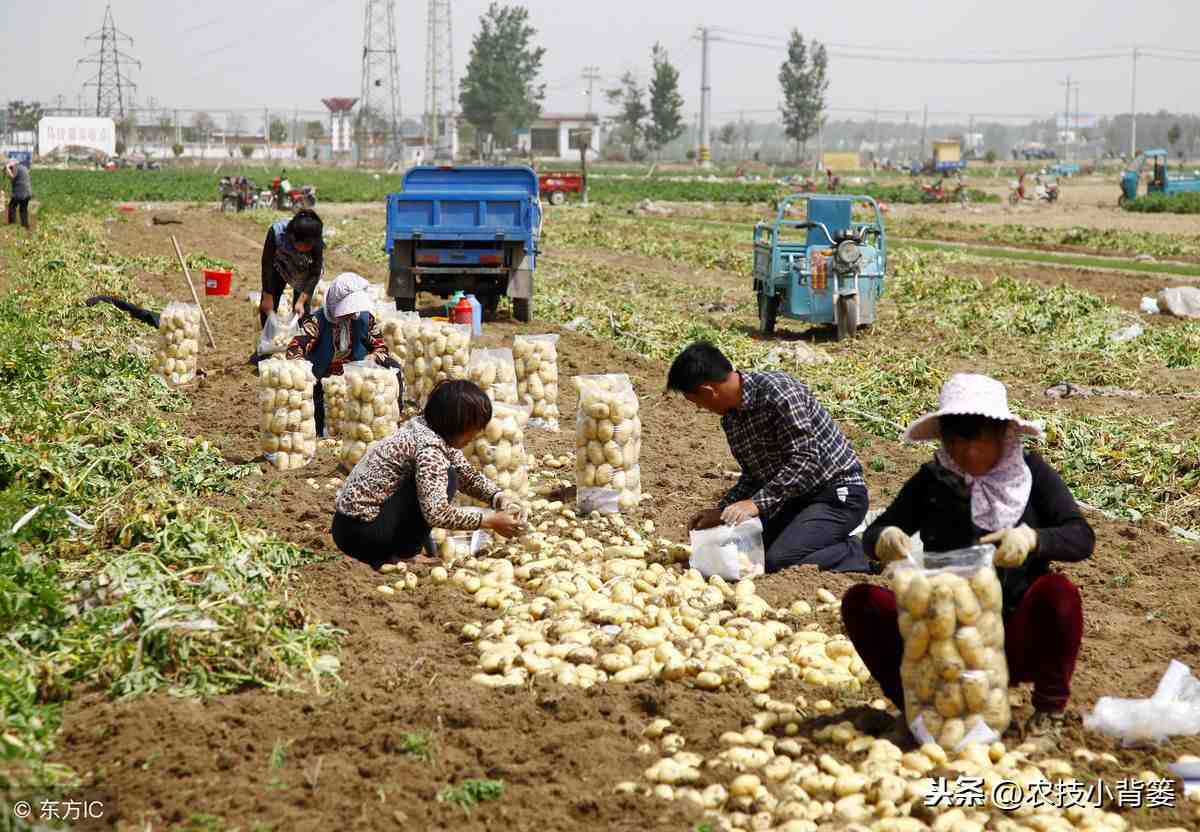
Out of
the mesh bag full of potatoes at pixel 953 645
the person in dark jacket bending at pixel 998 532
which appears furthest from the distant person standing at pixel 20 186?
the mesh bag full of potatoes at pixel 953 645

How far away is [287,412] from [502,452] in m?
1.79

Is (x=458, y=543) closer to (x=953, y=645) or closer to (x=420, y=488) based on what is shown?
(x=420, y=488)

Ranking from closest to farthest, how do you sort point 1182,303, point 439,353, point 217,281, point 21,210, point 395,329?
point 439,353 < point 395,329 < point 217,281 < point 1182,303 < point 21,210

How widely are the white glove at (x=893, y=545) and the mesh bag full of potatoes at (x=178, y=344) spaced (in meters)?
8.28

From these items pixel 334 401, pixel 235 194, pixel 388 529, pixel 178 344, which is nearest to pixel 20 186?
pixel 235 194

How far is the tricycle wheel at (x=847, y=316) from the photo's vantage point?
14811 mm

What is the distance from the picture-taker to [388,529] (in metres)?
6.46

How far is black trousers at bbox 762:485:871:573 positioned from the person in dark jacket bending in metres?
1.88

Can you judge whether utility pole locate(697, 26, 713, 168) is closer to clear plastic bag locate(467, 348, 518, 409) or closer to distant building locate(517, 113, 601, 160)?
distant building locate(517, 113, 601, 160)

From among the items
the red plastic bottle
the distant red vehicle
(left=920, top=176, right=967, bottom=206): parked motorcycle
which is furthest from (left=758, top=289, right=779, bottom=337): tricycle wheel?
(left=920, top=176, right=967, bottom=206): parked motorcycle

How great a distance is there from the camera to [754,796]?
411cm

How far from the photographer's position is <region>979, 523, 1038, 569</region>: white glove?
4113mm

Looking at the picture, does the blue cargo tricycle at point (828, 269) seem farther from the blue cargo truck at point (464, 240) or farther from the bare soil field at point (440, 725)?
the bare soil field at point (440, 725)

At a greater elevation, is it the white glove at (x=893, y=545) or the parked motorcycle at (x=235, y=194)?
the parked motorcycle at (x=235, y=194)
